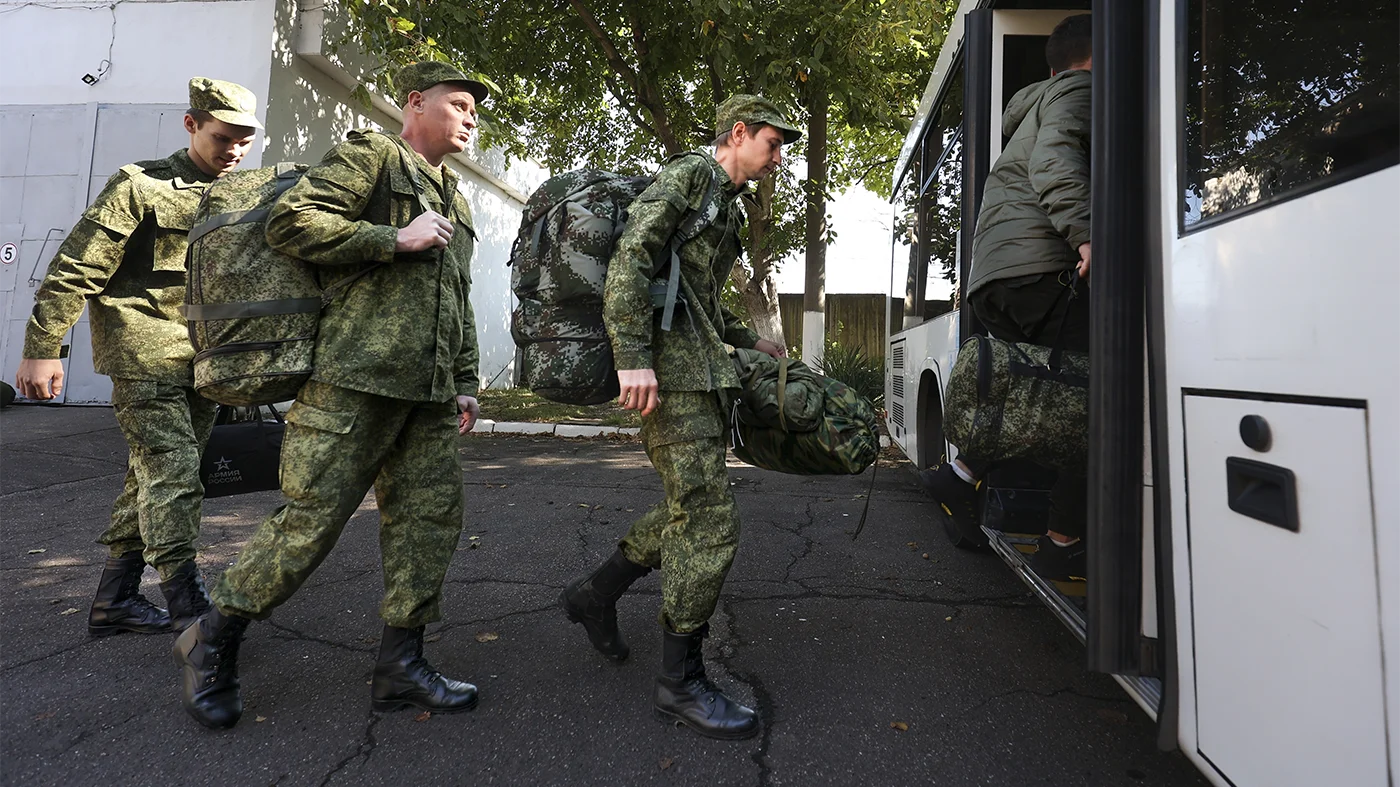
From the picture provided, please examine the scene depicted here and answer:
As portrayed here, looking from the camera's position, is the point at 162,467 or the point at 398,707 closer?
the point at 398,707

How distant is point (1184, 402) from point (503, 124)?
10539 mm

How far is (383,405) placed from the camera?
2.31 metres

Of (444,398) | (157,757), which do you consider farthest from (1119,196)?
(157,757)

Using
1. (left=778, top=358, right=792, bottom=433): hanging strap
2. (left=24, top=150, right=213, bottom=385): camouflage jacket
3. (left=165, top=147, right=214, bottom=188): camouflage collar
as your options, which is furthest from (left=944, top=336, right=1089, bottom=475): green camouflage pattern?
(left=165, top=147, right=214, bottom=188): camouflage collar

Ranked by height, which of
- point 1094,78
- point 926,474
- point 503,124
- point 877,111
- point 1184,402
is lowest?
point 926,474

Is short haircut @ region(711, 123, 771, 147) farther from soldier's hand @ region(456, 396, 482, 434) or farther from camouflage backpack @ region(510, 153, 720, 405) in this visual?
soldier's hand @ region(456, 396, 482, 434)

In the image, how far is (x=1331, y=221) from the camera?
4.08 ft

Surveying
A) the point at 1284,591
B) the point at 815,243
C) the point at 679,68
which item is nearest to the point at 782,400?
the point at 1284,591

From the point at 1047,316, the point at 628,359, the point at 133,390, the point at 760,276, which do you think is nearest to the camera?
the point at 628,359

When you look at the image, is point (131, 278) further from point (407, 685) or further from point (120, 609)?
point (407, 685)

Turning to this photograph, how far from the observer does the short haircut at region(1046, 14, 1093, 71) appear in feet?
8.73

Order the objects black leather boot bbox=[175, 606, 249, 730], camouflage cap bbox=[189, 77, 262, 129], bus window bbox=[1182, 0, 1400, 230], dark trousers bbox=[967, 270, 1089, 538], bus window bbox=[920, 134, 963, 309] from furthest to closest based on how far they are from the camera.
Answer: bus window bbox=[920, 134, 963, 309], camouflage cap bbox=[189, 77, 262, 129], dark trousers bbox=[967, 270, 1089, 538], black leather boot bbox=[175, 606, 249, 730], bus window bbox=[1182, 0, 1400, 230]

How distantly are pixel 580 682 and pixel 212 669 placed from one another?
3.37ft

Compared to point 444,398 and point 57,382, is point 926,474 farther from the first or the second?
point 57,382
